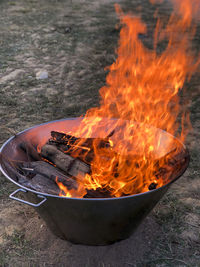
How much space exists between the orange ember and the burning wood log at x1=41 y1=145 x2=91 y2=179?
0.22ft

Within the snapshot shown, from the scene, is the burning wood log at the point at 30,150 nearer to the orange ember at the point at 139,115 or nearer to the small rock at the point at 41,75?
the orange ember at the point at 139,115

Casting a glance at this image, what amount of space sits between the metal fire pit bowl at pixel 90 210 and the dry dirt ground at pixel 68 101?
0.22 m

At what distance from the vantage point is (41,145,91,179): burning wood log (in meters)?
2.45

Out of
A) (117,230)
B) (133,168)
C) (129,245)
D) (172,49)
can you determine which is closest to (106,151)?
(133,168)

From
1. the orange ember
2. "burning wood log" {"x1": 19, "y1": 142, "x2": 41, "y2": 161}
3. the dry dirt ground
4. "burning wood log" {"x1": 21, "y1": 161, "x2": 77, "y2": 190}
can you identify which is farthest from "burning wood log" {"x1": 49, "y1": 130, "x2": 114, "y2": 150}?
the dry dirt ground

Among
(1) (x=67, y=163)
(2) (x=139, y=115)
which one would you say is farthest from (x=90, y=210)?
(2) (x=139, y=115)

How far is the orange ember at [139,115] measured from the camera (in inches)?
96.4

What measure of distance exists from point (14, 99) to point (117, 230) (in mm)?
3690

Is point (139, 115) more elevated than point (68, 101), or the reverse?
point (139, 115)

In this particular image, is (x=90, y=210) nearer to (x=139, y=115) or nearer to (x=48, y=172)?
(x=48, y=172)

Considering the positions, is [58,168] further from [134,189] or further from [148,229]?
[148,229]

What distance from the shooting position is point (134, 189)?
2.34 meters

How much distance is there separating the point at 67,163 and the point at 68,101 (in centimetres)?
295

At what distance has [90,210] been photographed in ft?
→ 6.66
